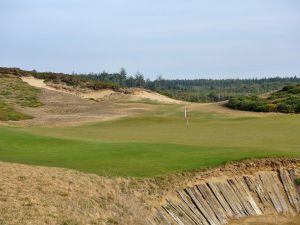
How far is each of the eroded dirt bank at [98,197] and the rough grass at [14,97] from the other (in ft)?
125

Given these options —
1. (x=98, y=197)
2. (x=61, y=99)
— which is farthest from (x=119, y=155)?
(x=61, y=99)

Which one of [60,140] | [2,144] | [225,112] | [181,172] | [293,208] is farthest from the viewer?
[225,112]

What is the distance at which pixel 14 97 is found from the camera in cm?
7288

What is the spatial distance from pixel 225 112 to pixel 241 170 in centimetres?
3809

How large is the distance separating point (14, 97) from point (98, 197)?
59.8m

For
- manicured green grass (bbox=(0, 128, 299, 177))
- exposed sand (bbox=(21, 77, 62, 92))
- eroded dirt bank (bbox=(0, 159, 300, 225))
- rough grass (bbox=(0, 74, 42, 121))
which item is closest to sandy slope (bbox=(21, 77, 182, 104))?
exposed sand (bbox=(21, 77, 62, 92))

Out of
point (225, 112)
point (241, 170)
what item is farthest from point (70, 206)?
point (225, 112)

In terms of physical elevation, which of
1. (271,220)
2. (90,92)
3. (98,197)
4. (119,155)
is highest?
(119,155)

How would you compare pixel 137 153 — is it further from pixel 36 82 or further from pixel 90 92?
pixel 36 82

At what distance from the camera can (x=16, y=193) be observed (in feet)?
50.1

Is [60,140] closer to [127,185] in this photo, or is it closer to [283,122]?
[127,185]

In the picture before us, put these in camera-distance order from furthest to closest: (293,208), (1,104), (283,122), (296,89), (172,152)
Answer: (296,89) → (1,104) → (283,122) → (172,152) → (293,208)

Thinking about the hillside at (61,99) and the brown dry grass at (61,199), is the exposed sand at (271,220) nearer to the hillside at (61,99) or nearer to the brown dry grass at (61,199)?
the brown dry grass at (61,199)

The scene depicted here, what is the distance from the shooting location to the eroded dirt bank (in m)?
14.0
